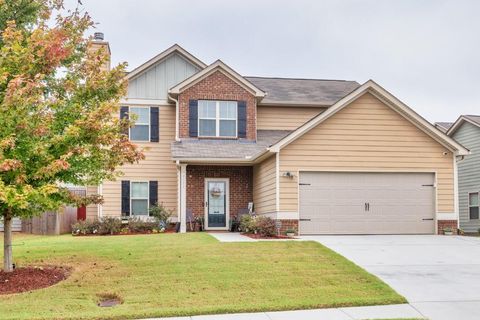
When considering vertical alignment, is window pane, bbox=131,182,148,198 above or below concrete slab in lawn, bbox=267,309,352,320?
above

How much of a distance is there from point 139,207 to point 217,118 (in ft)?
15.7

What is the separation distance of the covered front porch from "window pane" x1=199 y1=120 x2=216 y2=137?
132 cm

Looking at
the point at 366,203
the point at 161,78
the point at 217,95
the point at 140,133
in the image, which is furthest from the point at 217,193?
the point at 366,203

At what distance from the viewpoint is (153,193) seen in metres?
22.4

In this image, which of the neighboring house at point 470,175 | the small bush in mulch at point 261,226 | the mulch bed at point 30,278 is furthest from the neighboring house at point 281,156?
the mulch bed at point 30,278

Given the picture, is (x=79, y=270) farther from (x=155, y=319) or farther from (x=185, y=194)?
(x=185, y=194)

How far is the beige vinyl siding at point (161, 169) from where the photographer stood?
22.3 m

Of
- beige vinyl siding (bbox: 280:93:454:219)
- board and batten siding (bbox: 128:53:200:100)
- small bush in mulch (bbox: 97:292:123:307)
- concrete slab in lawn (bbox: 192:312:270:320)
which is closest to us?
concrete slab in lawn (bbox: 192:312:270:320)

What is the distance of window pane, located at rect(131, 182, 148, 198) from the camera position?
22300 millimetres

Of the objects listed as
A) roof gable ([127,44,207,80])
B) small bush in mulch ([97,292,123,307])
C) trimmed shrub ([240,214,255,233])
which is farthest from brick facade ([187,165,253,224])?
small bush in mulch ([97,292,123,307])

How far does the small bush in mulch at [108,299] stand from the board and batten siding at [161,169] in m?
12.4

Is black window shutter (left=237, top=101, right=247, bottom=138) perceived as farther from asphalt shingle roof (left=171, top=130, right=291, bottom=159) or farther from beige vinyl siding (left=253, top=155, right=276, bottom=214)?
beige vinyl siding (left=253, top=155, right=276, bottom=214)

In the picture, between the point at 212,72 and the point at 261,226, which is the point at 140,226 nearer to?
the point at 261,226

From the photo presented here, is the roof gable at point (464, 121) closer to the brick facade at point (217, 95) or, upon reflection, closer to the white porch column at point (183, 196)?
the brick facade at point (217, 95)
